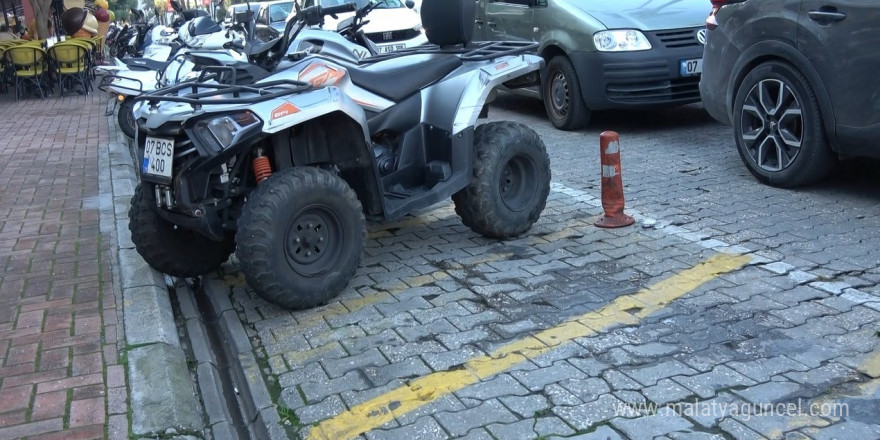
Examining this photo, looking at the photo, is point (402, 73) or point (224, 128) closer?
point (224, 128)

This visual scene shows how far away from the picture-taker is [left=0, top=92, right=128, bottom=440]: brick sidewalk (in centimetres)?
376

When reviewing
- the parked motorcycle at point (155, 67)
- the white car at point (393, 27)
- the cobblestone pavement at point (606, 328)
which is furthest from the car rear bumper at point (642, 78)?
the white car at point (393, 27)

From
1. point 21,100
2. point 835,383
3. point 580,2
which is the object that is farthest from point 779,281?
point 21,100

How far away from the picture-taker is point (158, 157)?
474 cm

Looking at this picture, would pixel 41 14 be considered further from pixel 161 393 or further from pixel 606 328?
pixel 606 328

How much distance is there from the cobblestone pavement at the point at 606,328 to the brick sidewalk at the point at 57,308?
0.75m

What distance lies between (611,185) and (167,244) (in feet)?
9.75

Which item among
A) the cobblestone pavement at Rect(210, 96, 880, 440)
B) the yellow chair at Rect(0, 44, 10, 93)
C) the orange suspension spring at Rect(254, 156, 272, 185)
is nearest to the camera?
the cobblestone pavement at Rect(210, 96, 880, 440)

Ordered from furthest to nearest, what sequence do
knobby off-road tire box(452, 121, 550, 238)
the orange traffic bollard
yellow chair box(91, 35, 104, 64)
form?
yellow chair box(91, 35, 104, 64), the orange traffic bollard, knobby off-road tire box(452, 121, 550, 238)

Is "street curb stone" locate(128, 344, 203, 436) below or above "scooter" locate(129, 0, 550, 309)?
below

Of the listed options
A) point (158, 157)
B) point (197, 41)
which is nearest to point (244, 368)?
point (158, 157)

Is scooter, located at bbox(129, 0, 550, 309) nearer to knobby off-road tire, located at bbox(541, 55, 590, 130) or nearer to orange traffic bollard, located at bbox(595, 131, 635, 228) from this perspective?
orange traffic bollard, located at bbox(595, 131, 635, 228)

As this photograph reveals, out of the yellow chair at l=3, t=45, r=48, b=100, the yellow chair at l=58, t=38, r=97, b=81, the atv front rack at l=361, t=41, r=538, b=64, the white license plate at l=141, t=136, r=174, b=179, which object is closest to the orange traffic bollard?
the atv front rack at l=361, t=41, r=538, b=64

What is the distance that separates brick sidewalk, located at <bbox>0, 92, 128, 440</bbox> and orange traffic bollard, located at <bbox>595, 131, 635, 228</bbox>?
3275 mm
